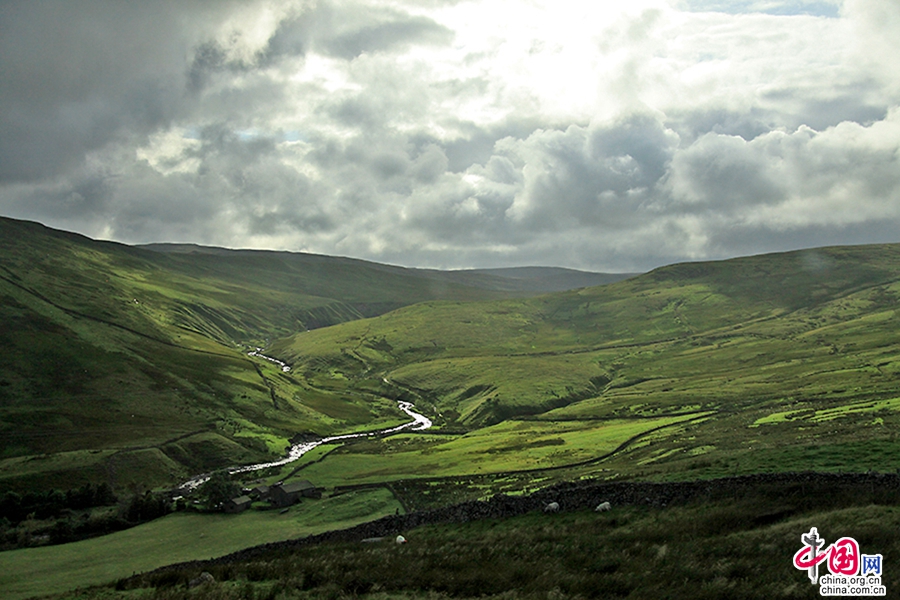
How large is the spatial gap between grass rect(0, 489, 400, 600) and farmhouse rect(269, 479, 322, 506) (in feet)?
12.0

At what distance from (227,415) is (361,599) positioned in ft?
534

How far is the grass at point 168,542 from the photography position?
51000mm

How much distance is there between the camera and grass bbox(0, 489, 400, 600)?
51.0 m

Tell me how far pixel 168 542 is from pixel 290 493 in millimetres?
20532

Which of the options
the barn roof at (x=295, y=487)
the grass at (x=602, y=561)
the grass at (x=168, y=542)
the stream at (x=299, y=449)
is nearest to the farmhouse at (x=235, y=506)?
the grass at (x=168, y=542)

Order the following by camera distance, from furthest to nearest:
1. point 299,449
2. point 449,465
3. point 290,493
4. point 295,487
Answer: point 299,449
point 449,465
point 295,487
point 290,493

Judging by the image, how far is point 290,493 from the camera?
8419 cm

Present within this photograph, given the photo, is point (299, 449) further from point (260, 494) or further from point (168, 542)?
point (168, 542)

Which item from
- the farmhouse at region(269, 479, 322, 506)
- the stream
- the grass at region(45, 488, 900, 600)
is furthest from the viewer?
the stream

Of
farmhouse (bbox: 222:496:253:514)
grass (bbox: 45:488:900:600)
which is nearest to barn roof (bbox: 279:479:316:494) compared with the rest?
farmhouse (bbox: 222:496:253:514)

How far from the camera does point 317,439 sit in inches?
6585

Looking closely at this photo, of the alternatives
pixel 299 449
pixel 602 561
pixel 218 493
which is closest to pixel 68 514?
pixel 218 493

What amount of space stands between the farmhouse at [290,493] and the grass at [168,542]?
3643 mm

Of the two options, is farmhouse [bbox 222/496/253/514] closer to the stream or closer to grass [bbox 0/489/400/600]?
grass [bbox 0/489/400/600]
